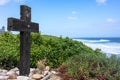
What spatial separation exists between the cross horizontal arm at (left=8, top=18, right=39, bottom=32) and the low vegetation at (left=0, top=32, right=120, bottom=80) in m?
1.15

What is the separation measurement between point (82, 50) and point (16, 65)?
2.45m

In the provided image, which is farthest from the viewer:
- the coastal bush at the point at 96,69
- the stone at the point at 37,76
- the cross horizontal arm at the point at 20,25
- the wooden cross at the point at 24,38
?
the wooden cross at the point at 24,38

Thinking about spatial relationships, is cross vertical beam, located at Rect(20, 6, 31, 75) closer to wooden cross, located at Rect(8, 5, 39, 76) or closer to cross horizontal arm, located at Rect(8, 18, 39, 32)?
wooden cross, located at Rect(8, 5, 39, 76)

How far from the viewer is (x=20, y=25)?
6230 mm

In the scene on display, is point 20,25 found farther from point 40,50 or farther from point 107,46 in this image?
point 107,46

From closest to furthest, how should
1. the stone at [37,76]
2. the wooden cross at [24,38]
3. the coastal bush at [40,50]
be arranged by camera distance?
the stone at [37,76], the wooden cross at [24,38], the coastal bush at [40,50]

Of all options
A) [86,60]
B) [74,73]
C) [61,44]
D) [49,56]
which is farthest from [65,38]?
[74,73]

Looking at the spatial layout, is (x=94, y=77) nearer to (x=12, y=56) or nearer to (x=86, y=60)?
(x=86, y=60)

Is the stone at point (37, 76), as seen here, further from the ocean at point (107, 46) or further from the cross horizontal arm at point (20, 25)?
the ocean at point (107, 46)

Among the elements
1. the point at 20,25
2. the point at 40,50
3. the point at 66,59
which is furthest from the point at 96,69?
the point at 66,59

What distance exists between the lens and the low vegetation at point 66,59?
5.78m

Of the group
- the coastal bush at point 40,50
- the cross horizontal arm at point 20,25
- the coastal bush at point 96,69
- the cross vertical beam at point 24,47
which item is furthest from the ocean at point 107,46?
the cross vertical beam at point 24,47

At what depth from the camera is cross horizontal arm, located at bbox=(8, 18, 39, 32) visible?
19.3ft

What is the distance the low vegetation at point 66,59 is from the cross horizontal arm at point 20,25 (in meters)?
1.15
